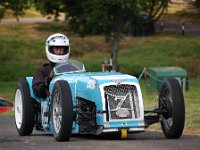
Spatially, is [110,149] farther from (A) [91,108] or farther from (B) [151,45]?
(B) [151,45]

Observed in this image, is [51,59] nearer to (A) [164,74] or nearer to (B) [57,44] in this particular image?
(B) [57,44]

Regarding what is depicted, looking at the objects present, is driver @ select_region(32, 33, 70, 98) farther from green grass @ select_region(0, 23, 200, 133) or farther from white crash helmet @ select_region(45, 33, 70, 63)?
green grass @ select_region(0, 23, 200, 133)

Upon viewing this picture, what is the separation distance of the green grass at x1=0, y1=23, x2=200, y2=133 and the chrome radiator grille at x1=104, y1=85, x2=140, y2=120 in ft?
117

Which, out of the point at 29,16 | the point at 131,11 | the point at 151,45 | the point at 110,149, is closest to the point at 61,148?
the point at 110,149

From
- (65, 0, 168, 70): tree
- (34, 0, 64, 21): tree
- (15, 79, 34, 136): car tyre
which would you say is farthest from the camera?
(34, 0, 64, 21): tree

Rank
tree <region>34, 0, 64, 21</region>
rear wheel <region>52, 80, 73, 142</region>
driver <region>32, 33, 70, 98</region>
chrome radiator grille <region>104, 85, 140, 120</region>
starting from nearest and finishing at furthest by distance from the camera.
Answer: rear wheel <region>52, 80, 73, 142</region>, chrome radiator grille <region>104, 85, 140, 120</region>, driver <region>32, 33, 70, 98</region>, tree <region>34, 0, 64, 21</region>

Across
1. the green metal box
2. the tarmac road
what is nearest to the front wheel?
the tarmac road

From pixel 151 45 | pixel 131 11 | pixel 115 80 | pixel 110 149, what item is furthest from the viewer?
pixel 151 45

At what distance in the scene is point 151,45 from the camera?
62812 mm

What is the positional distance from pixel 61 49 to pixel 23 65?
39.9m

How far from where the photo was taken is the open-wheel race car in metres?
13.6

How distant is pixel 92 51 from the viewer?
6247cm

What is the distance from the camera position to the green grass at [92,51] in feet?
179

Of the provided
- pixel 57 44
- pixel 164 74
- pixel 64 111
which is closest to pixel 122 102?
pixel 64 111
